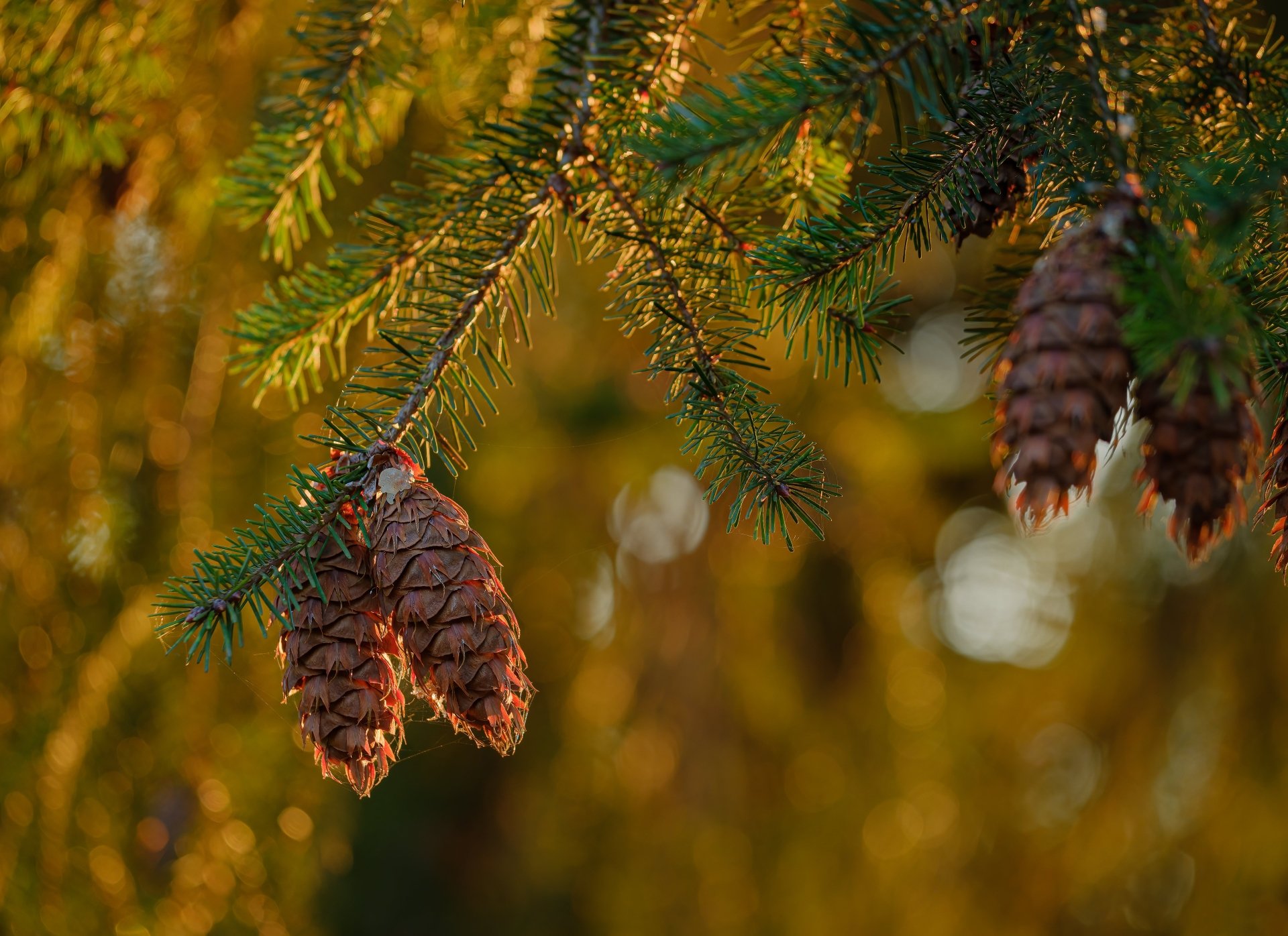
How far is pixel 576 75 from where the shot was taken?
1.76ft

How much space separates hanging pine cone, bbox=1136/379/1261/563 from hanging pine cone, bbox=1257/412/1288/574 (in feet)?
0.34

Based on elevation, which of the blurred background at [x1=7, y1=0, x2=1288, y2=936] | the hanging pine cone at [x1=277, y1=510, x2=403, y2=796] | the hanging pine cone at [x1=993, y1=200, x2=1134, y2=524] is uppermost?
the hanging pine cone at [x1=993, y1=200, x2=1134, y2=524]

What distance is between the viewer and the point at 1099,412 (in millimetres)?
323

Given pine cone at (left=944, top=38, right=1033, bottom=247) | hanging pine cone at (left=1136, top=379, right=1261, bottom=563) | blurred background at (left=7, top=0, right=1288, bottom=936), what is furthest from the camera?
blurred background at (left=7, top=0, right=1288, bottom=936)

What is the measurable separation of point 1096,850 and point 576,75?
1.60 meters

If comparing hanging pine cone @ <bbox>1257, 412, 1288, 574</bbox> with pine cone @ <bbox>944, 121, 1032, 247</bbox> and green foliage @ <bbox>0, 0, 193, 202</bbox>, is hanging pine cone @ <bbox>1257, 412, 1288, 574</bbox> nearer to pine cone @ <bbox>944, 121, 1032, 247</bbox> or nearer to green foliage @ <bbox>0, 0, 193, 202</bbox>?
pine cone @ <bbox>944, 121, 1032, 247</bbox>

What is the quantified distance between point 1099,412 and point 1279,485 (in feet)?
0.58

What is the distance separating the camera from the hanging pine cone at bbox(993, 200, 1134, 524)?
1.05 ft

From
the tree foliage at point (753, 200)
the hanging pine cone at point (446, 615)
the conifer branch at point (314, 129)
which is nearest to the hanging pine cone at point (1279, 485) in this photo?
the tree foliage at point (753, 200)

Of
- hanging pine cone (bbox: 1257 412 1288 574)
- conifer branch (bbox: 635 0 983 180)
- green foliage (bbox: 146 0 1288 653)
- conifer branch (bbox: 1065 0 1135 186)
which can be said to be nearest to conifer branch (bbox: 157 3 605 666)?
green foliage (bbox: 146 0 1288 653)

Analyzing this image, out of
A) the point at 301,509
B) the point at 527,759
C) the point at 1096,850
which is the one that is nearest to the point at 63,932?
the point at 301,509

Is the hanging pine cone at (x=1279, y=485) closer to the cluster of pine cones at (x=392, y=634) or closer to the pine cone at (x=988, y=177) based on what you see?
the pine cone at (x=988, y=177)

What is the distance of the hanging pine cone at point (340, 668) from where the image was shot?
0.41m

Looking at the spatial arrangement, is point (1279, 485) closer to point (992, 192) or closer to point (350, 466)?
point (992, 192)
